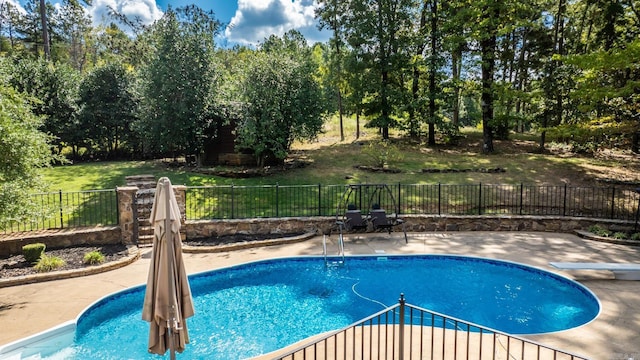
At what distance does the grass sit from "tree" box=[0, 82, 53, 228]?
7.53 meters

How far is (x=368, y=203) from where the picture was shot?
1382 cm

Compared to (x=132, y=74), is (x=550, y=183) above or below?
below

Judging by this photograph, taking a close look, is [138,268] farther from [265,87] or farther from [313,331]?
[265,87]

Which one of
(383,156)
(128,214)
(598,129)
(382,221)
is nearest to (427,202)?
(382,221)

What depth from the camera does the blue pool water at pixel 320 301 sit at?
23.5ft

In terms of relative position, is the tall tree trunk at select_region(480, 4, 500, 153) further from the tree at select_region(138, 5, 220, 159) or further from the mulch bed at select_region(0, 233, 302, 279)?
the mulch bed at select_region(0, 233, 302, 279)

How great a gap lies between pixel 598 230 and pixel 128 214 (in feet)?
44.4

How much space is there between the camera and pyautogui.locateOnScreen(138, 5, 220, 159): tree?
1800 centimetres

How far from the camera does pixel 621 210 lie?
14070 mm

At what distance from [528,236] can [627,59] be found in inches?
250

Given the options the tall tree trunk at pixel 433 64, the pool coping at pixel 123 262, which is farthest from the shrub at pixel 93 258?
the tall tree trunk at pixel 433 64

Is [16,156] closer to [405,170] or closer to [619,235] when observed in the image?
[405,170]

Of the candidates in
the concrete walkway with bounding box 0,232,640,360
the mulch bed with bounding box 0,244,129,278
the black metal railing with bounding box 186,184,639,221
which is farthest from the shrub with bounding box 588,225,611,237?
the mulch bed with bounding box 0,244,129,278

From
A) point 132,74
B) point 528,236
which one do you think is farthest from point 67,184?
point 528,236
